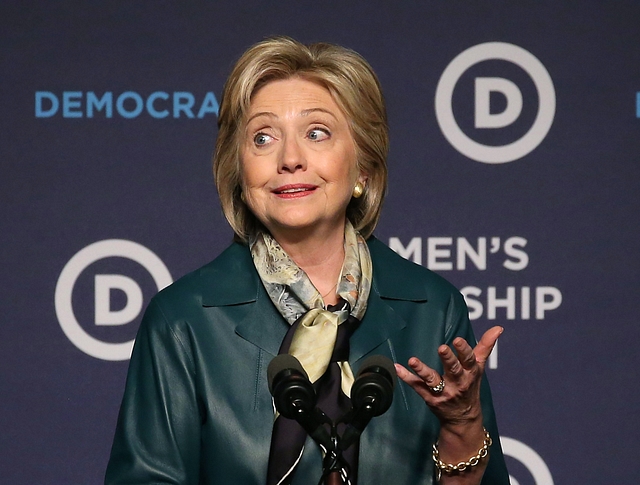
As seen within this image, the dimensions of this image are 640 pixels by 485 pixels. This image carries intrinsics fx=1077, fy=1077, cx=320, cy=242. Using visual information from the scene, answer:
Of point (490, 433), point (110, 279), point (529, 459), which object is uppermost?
point (110, 279)

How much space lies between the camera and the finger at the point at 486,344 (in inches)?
57.4

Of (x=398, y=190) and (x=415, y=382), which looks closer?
(x=415, y=382)

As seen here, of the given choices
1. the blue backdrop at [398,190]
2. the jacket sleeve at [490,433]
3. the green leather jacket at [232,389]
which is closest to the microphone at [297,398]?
the green leather jacket at [232,389]

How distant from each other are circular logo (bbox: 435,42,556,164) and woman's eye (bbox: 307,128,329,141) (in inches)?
41.7

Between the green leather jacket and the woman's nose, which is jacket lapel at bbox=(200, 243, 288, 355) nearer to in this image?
the green leather jacket

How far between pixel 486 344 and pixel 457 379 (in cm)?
6

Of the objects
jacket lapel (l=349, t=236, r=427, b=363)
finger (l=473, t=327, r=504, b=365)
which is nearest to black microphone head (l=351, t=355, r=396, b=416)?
finger (l=473, t=327, r=504, b=365)

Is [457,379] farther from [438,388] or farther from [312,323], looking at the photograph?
[312,323]

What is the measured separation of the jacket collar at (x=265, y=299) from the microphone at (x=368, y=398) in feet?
1.63

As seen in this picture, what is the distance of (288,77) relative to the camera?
69.1 inches

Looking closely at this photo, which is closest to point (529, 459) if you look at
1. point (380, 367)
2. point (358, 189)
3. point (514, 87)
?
point (514, 87)

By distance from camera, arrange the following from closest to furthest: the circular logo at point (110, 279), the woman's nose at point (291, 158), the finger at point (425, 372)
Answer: the finger at point (425, 372) → the woman's nose at point (291, 158) → the circular logo at point (110, 279)

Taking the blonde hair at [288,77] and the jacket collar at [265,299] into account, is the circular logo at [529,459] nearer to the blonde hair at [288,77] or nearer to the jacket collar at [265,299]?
the jacket collar at [265,299]

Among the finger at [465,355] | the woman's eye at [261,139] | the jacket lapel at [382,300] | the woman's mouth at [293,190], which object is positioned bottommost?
the finger at [465,355]
